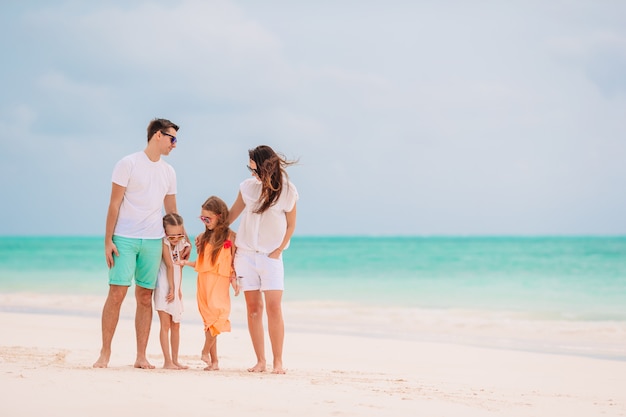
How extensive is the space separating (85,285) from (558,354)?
1304cm

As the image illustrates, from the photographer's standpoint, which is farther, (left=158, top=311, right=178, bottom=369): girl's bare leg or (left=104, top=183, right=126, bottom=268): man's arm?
(left=158, top=311, right=178, bottom=369): girl's bare leg

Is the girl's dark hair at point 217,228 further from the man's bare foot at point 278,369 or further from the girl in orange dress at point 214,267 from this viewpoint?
the man's bare foot at point 278,369

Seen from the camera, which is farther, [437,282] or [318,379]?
[437,282]

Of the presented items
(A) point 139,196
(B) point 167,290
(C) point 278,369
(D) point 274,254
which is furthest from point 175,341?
(A) point 139,196

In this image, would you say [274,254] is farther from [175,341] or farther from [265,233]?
[175,341]

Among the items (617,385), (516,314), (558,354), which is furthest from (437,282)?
(617,385)

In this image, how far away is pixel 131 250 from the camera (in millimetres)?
4992

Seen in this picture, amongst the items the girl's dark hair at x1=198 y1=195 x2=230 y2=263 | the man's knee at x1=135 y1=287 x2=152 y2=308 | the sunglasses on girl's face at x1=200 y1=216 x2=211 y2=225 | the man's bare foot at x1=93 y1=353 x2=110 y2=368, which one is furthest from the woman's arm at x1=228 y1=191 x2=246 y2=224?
the man's bare foot at x1=93 y1=353 x2=110 y2=368

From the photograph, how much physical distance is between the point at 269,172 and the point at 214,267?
33.0 inches

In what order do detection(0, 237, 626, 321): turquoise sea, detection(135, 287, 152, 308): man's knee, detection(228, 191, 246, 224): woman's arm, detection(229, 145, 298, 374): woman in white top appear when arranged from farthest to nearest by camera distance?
detection(0, 237, 626, 321): turquoise sea → detection(228, 191, 246, 224): woman's arm → detection(135, 287, 152, 308): man's knee → detection(229, 145, 298, 374): woman in white top

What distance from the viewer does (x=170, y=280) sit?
524 cm

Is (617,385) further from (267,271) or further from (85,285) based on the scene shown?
(85,285)

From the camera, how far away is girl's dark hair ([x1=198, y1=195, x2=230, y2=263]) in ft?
17.3

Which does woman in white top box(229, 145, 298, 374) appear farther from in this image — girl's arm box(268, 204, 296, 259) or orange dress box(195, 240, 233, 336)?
orange dress box(195, 240, 233, 336)
